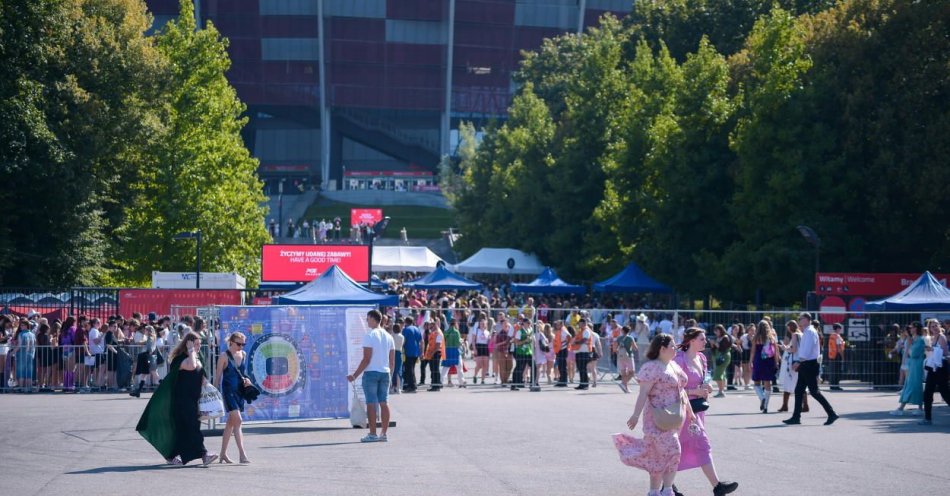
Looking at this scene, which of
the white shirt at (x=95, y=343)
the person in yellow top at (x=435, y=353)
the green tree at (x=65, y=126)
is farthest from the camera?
the green tree at (x=65, y=126)

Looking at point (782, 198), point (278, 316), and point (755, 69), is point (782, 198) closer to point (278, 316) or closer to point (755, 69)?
point (755, 69)

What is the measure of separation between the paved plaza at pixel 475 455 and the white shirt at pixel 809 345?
1.04 meters

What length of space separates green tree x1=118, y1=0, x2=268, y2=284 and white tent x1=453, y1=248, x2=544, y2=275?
957cm

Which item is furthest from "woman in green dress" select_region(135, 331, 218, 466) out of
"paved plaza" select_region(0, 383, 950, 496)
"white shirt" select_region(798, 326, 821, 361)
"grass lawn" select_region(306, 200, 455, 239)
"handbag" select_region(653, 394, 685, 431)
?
"grass lawn" select_region(306, 200, 455, 239)

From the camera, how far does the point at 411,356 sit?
1003 inches

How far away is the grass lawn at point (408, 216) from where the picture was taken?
3627 inches

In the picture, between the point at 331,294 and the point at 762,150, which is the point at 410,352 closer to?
the point at 331,294

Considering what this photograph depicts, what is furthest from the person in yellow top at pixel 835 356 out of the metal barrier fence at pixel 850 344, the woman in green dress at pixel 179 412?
the woman in green dress at pixel 179 412

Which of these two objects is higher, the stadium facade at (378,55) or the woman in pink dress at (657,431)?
the stadium facade at (378,55)

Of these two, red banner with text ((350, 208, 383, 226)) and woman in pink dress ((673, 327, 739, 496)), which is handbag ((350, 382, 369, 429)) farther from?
red banner with text ((350, 208, 383, 226))

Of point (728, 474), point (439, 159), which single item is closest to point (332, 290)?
point (728, 474)

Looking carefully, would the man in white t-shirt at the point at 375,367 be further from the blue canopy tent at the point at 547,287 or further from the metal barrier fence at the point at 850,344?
the blue canopy tent at the point at 547,287

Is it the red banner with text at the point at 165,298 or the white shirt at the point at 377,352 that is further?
the red banner with text at the point at 165,298

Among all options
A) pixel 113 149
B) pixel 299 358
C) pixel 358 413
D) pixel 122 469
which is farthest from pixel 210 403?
pixel 113 149
